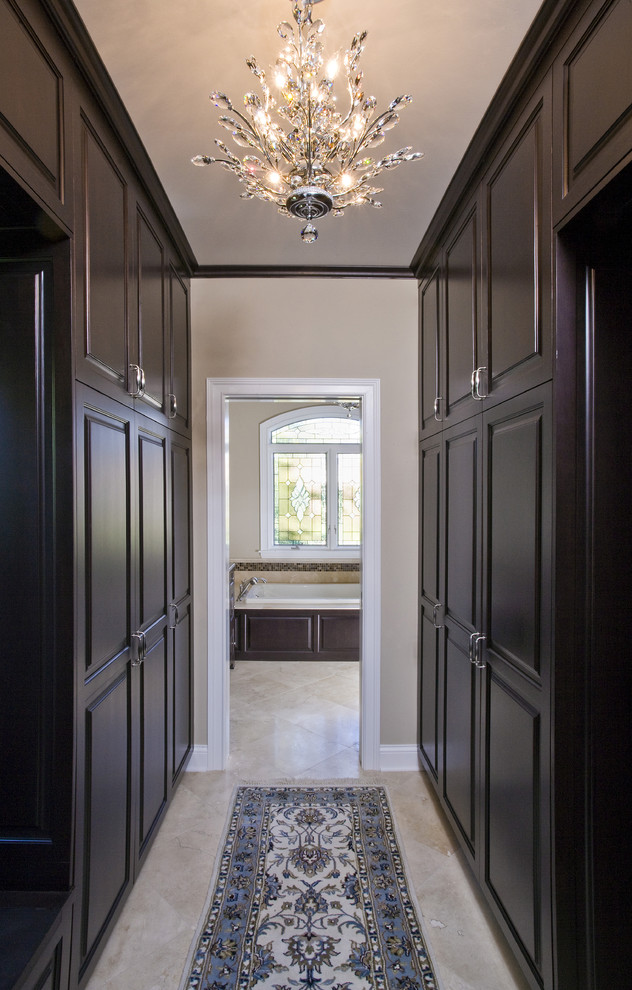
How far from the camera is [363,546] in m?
2.82

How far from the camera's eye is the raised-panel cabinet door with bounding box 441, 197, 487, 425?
183 centimetres

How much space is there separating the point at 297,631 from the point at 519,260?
3.77 meters

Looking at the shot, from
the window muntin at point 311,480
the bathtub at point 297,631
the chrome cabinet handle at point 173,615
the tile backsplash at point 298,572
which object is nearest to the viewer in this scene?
the chrome cabinet handle at point 173,615

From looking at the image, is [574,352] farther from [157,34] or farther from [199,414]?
[199,414]

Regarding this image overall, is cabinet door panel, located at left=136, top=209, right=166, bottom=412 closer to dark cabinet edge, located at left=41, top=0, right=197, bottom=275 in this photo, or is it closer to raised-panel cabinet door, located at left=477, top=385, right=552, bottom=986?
dark cabinet edge, located at left=41, top=0, right=197, bottom=275

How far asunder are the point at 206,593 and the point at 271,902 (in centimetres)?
140

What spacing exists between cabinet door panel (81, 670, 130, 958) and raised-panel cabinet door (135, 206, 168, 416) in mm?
1047

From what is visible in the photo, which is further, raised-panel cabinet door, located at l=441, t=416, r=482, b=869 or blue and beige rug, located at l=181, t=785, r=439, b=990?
raised-panel cabinet door, located at l=441, t=416, r=482, b=869

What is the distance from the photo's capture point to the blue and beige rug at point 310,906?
5.25 feet

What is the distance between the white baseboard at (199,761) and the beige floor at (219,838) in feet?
0.14

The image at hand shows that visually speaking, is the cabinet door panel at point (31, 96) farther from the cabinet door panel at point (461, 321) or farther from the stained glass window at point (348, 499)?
the stained glass window at point (348, 499)

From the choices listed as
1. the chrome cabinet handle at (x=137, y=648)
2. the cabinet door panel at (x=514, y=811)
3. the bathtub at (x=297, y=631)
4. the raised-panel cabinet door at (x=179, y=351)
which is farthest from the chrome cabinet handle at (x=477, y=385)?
the bathtub at (x=297, y=631)

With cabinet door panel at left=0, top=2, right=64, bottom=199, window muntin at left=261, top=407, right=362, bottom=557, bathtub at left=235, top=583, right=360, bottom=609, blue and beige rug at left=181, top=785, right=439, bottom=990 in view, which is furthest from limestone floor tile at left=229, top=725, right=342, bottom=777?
cabinet door panel at left=0, top=2, right=64, bottom=199

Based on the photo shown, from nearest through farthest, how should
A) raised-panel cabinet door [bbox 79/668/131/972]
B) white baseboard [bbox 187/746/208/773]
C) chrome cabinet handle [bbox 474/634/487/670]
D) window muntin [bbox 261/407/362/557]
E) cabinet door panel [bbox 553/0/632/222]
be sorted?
cabinet door panel [bbox 553/0/632/222] < raised-panel cabinet door [bbox 79/668/131/972] < chrome cabinet handle [bbox 474/634/487/670] < white baseboard [bbox 187/746/208/773] < window muntin [bbox 261/407/362/557]
